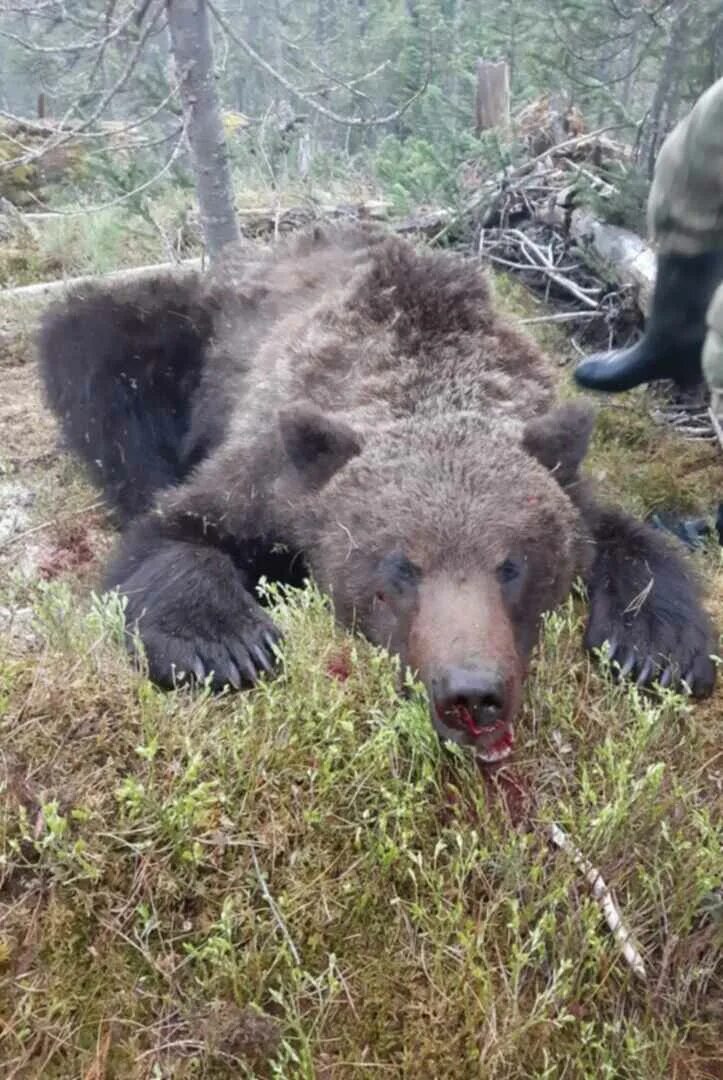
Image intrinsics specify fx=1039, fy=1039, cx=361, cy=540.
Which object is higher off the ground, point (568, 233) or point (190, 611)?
point (190, 611)

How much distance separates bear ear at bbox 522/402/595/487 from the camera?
3.44 m

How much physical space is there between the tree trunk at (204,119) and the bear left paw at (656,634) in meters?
4.23

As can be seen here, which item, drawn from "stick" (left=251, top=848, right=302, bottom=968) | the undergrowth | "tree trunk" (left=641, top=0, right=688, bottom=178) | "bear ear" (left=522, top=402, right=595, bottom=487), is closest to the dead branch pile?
"tree trunk" (left=641, top=0, right=688, bottom=178)

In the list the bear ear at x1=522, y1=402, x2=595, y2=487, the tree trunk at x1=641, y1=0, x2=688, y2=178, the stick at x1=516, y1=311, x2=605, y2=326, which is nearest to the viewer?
the bear ear at x1=522, y1=402, x2=595, y2=487

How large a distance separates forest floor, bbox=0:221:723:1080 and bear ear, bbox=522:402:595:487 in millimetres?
905

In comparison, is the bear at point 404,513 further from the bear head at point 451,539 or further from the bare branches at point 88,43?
A: the bare branches at point 88,43

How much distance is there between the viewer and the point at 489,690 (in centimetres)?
248

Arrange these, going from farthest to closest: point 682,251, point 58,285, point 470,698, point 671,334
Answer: point 58,285 < point 671,334 < point 682,251 < point 470,698

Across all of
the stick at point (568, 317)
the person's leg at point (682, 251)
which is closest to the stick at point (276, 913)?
the person's leg at point (682, 251)

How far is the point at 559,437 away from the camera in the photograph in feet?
11.3

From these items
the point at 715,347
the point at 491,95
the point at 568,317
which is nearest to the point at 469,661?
the point at 715,347

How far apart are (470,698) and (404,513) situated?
804 millimetres

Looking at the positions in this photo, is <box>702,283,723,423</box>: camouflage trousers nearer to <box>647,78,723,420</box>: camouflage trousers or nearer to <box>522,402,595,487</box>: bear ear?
<box>647,78,723,420</box>: camouflage trousers

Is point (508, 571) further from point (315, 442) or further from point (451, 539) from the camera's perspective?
point (315, 442)
